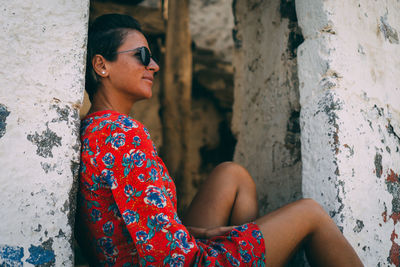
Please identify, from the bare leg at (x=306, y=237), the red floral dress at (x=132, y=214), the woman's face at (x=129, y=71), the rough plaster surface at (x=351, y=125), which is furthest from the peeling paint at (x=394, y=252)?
the woman's face at (x=129, y=71)

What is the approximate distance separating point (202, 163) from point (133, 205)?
15.0ft

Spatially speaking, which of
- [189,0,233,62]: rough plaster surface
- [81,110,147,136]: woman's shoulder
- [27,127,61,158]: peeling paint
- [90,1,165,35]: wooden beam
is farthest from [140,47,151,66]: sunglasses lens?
[189,0,233,62]: rough plaster surface

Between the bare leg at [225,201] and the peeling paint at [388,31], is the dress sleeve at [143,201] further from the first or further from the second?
the peeling paint at [388,31]

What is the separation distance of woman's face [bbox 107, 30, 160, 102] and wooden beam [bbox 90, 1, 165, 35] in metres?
2.45

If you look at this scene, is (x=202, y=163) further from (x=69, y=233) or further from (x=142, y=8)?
(x=69, y=233)

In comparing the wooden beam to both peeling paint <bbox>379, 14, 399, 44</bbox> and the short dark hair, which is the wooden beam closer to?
the short dark hair

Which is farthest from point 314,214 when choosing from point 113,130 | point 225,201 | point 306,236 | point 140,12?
point 140,12

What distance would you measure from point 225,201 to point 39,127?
896mm

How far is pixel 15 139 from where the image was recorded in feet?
3.90

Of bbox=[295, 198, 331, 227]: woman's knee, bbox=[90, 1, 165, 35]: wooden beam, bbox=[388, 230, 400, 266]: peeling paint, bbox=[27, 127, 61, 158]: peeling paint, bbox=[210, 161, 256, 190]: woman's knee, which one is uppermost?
bbox=[90, 1, 165, 35]: wooden beam

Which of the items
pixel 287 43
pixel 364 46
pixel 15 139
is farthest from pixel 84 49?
pixel 364 46

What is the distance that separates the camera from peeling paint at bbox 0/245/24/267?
3.64ft

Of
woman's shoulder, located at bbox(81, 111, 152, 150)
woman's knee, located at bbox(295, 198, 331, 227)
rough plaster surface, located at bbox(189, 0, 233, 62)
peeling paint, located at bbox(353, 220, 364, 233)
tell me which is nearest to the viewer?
woman's shoulder, located at bbox(81, 111, 152, 150)

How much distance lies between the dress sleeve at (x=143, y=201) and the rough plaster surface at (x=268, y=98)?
957mm
